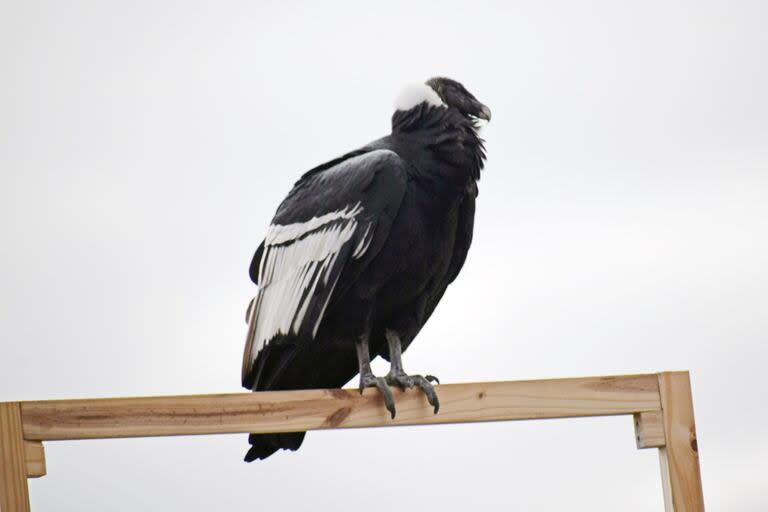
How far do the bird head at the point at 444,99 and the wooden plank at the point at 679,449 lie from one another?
1685mm

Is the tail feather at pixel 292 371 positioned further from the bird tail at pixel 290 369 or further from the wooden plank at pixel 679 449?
the wooden plank at pixel 679 449

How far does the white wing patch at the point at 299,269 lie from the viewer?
17.2 ft

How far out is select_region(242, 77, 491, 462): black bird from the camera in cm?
525

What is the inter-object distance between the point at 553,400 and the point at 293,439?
4.42ft

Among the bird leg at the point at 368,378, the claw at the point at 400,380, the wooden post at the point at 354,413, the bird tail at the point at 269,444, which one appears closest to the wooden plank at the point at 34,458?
the wooden post at the point at 354,413

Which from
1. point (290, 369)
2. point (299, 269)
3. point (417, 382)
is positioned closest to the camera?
point (417, 382)

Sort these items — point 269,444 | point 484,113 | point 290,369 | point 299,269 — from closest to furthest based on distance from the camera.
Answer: point 269,444 < point 299,269 < point 290,369 < point 484,113

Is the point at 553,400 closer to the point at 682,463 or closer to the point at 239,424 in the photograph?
the point at 682,463

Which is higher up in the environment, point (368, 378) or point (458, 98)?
point (458, 98)

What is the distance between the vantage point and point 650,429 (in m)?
4.47

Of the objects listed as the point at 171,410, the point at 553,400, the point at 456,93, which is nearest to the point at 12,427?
the point at 171,410

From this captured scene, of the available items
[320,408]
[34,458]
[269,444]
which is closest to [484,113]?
[269,444]

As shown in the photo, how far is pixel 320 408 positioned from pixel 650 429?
1.20 metres

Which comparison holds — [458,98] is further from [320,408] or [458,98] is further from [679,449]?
[679,449]
